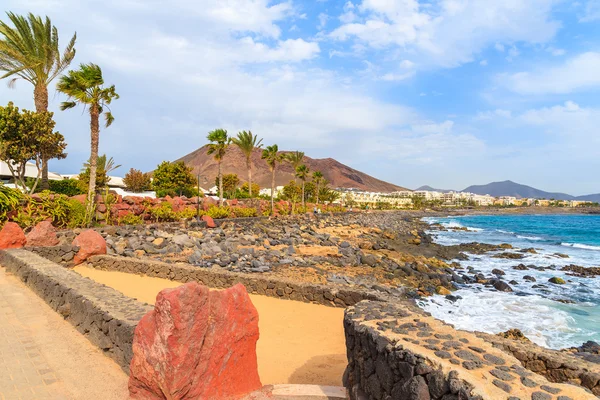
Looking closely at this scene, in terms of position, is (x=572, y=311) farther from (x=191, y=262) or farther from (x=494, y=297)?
(x=191, y=262)

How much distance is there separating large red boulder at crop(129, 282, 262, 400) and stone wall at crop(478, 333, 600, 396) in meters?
3.02

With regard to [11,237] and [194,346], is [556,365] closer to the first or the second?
[194,346]

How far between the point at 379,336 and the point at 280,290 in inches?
235

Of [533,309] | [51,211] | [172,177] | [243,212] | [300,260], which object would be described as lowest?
[533,309]

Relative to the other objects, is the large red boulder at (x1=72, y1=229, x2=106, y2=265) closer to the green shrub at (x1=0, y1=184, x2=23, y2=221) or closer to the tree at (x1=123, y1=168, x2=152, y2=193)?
the green shrub at (x1=0, y1=184, x2=23, y2=221)

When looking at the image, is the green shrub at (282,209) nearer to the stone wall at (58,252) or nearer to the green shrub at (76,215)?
the green shrub at (76,215)

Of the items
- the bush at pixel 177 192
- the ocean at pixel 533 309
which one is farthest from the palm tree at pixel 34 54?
the ocean at pixel 533 309

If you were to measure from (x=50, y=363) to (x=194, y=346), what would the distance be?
9.14ft

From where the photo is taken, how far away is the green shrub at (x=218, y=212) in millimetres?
26922

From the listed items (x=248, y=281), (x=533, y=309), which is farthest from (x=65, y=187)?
(x=533, y=309)

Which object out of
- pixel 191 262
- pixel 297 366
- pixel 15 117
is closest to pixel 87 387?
pixel 297 366

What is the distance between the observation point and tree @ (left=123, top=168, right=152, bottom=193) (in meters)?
46.5

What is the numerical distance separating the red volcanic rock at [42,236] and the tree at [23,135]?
8356 millimetres

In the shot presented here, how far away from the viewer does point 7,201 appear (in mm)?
14484
